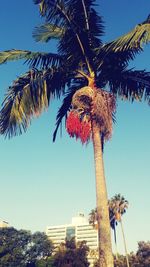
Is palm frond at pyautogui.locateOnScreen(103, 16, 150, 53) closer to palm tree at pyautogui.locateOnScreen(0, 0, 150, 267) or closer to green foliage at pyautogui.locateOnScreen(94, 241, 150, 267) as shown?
palm tree at pyautogui.locateOnScreen(0, 0, 150, 267)

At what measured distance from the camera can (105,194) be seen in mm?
7727

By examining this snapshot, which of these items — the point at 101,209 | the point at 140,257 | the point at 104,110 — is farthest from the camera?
the point at 140,257

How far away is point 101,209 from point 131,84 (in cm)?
441

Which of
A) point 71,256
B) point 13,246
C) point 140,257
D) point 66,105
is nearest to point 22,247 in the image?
point 13,246

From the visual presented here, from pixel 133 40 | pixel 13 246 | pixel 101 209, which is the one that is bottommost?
pixel 101 209

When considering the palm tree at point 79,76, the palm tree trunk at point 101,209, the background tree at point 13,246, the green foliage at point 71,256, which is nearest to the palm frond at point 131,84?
the palm tree at point 79,76

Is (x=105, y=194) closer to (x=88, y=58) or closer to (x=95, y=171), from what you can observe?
(x=95, y=171)

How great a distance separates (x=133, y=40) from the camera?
8672 mm

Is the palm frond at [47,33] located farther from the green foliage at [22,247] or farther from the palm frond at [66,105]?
the green foliage at [22,247]

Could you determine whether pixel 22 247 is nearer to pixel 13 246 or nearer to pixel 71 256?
pixel 13 246

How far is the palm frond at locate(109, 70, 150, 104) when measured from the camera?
10.1m

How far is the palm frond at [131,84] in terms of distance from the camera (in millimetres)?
10102

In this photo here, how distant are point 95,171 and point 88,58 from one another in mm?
3464

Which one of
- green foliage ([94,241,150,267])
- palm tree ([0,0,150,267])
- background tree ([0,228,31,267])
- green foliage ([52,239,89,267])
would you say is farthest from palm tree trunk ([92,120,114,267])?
background tree ([0,228,31,267])
